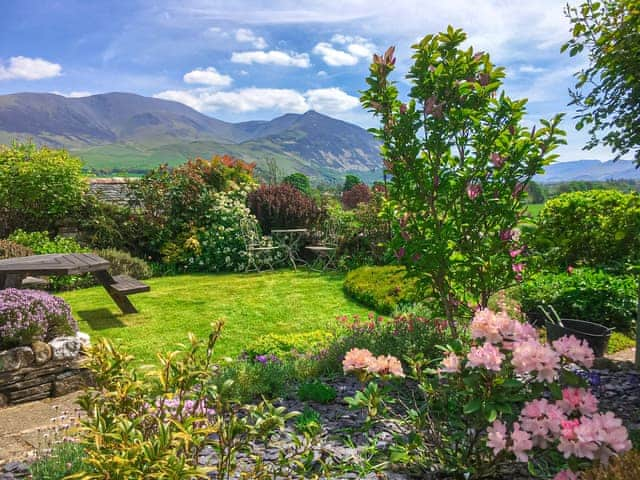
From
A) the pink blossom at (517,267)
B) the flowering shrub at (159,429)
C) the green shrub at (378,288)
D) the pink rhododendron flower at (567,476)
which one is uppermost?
the pink blossom at (517,267)

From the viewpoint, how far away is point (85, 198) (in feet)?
32.8

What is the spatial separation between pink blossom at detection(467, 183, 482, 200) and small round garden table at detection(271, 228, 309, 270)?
6.77 meters

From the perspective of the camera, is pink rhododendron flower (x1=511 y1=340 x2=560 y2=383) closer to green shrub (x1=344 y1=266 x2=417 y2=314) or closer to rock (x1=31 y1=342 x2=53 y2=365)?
rock (x1=31 y1=342 x2=53 y2=365)

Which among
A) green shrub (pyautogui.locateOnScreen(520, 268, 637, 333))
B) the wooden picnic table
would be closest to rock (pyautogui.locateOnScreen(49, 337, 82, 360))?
the wooden picnic table

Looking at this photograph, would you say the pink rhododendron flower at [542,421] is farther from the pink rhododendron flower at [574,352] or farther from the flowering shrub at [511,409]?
the pink rhododendron flower at [574,352]

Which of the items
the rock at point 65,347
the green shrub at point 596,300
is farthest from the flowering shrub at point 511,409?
the green shrub at point 596,300

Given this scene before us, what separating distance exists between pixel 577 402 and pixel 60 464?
93.8 inches

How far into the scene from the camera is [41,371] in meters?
3.83

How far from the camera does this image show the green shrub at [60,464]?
7.18 ft

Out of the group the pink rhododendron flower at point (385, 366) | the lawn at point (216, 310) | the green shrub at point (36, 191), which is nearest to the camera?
the pink rhododendron flower at point (385, 366)

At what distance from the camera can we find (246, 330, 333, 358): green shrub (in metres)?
4.06

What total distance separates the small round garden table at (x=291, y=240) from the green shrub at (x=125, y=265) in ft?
9.61

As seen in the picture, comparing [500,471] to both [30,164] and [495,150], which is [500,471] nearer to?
[495,150]

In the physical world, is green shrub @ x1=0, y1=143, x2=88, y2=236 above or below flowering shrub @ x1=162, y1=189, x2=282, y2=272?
above
